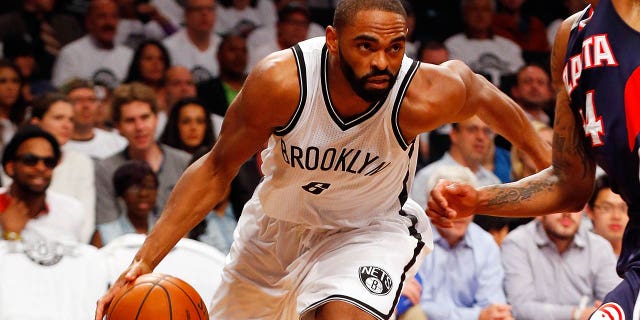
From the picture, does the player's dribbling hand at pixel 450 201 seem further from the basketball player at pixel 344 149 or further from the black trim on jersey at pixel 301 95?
the black trim on jersey at pixel 301 95

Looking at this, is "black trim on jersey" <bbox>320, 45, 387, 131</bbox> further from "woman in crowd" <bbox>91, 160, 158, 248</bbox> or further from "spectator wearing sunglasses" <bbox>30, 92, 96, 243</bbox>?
"spectator wearing sunglasses" <bbox>30, 92, 96, 243</bbox>

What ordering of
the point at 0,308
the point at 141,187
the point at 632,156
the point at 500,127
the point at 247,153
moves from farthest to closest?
1. the point at 141,187
2. the point at 0,308
3. the point at 500,127
4. the point at 247,153
5. the point at 632,156

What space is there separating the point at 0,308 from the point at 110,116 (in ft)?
8.31

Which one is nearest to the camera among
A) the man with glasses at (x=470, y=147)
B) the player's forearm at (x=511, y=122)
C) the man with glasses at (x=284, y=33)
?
the player's forearm at (x=511, y=122)

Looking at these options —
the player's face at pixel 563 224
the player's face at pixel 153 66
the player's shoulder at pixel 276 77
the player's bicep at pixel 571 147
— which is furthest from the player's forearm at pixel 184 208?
the player's face at pixel 153 66

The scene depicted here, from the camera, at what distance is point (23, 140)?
20.1 ft

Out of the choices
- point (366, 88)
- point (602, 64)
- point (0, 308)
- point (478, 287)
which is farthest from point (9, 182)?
point (602, 64)

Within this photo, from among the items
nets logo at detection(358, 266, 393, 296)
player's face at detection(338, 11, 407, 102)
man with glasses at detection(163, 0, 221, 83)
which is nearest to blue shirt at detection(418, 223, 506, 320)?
nets logo at detection(358, 266, 393, 296)

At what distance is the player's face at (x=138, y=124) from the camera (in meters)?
6.88

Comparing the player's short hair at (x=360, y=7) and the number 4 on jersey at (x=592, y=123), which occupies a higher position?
the player's short hair at (x=360, y=7)

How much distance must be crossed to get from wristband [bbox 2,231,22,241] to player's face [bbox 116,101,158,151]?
1.25 metres

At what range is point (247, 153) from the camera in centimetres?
388

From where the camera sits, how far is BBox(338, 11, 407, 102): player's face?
3.59 metres

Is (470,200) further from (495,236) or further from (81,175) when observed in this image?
(81,175)
